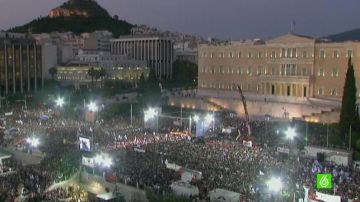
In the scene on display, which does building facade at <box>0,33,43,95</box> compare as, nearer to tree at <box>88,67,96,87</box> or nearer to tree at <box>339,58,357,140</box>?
tree at <box>88,67,96,87</box>

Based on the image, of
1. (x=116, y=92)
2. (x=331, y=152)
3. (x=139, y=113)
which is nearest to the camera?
(x=331, y=152)

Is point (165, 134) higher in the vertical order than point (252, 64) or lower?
lower

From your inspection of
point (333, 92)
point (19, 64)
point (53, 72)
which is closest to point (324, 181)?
point (333, 92)

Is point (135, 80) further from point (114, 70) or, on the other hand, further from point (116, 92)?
point (116, 92)

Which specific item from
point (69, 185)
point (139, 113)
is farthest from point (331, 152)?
point (139, 113)

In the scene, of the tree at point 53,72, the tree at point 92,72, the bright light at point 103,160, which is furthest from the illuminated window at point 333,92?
the tree at point 53,72

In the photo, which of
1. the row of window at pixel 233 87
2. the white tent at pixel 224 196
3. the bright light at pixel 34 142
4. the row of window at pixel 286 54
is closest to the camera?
the white tent at pixel 224 196

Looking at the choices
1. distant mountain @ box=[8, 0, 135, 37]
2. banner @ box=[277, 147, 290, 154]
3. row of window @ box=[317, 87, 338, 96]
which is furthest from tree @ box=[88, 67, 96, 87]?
distant mountain @ box=[8, 0, 135, 37]

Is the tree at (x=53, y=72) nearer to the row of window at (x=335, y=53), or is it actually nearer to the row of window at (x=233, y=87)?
the row of window at (x=233, y=87)
